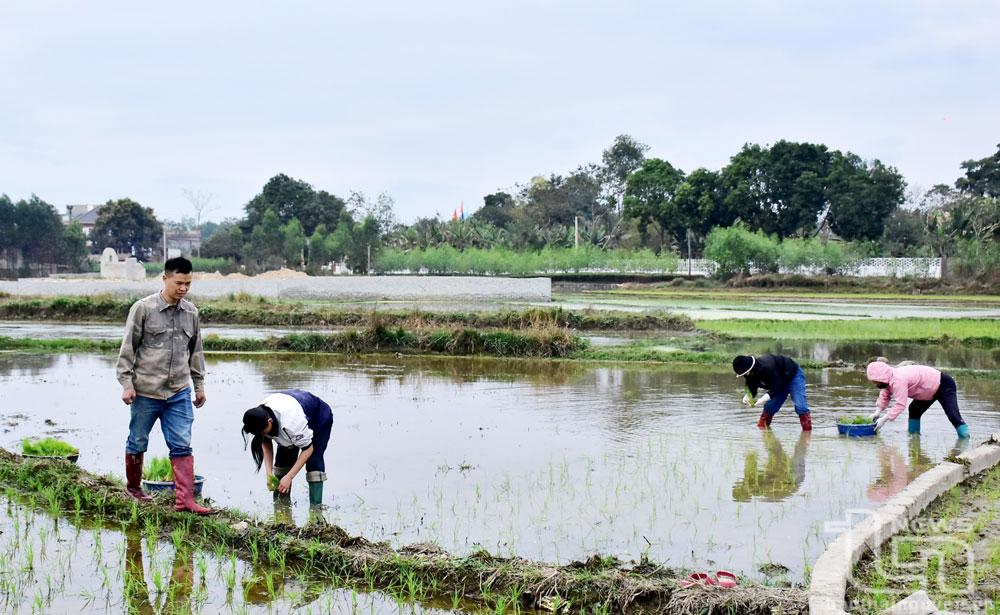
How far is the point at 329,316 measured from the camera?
990 inches

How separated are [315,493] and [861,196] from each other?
5448 centimetres

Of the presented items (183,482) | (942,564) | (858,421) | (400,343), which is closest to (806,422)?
(858,421)

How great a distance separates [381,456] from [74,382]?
723 cm

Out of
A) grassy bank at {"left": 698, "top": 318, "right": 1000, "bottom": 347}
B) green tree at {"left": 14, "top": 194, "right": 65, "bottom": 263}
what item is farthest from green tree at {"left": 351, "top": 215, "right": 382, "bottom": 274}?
grassy bank at {"left": 698, "top": 318, "right": 1000, "bottom": 347}

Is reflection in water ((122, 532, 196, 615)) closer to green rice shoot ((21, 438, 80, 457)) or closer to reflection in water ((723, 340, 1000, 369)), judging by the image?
green rice shoot ((21, 438, 80, 457))

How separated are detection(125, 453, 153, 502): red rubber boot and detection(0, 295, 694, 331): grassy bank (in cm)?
1251

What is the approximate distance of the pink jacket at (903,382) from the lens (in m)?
8.64

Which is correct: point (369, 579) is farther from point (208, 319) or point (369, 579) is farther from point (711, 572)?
point (208, 319)

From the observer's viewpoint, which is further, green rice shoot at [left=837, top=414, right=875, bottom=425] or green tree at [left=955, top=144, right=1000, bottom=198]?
green tree at [left=955, top=144, right=1000, bottom=198]

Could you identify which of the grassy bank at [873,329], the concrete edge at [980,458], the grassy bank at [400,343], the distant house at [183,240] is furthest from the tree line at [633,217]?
the concrete edge at [980,458]

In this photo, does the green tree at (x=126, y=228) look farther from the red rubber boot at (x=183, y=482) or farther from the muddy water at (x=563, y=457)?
the red rubber boot at (x=183, y=482)

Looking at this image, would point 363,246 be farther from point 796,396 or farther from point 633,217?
point 796,396

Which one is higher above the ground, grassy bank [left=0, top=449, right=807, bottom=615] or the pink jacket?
the pink jacket

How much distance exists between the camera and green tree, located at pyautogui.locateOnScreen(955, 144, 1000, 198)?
60375 millimetres
